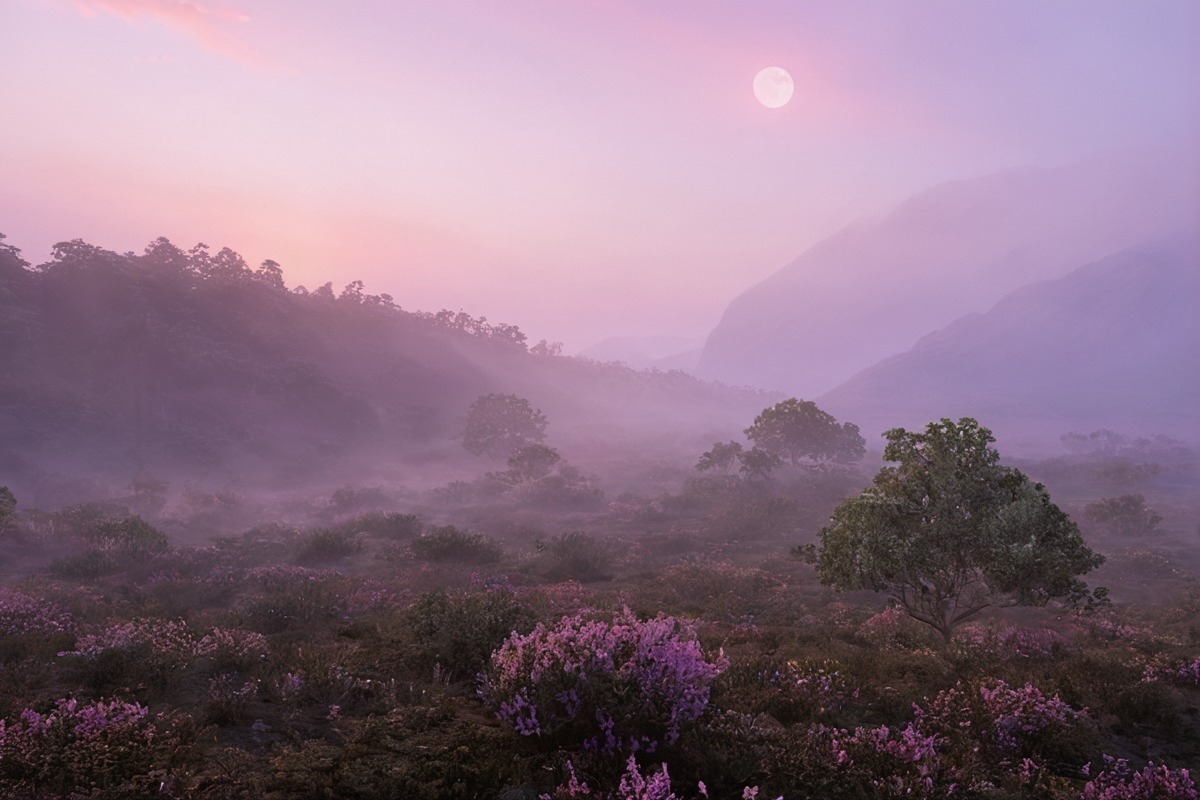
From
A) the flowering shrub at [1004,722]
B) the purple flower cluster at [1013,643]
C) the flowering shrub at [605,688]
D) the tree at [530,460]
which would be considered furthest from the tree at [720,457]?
the flowering shrub at [605,688]

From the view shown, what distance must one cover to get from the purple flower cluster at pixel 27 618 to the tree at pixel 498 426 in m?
53.6

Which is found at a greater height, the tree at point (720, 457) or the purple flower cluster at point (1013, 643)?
the purple flower cluster at point (1013, 643)

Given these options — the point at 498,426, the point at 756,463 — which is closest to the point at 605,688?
the point at 756,463

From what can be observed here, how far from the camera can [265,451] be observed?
229 ft

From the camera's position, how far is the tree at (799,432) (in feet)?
200

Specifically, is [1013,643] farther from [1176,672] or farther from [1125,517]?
[1125,517]

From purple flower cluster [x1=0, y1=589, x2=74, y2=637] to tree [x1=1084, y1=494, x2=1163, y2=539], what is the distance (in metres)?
53.3

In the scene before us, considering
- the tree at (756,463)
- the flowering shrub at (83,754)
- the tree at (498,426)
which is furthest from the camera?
the tree at (498,426)

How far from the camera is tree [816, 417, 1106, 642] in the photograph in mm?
11594

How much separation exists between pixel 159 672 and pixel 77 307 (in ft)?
320

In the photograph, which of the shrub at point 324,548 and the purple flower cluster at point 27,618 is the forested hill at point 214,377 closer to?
the shrub at point 324,548

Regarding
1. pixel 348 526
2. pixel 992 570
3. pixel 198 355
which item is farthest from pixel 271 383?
pixel 992 570

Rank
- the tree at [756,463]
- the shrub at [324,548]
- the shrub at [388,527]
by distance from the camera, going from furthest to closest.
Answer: the tree at [756,463] < the shrub at [388,527] < the shrub at [324,548]

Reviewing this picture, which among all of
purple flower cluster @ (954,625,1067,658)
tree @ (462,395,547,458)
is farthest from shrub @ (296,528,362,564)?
tree @ (462,395,547,458)
